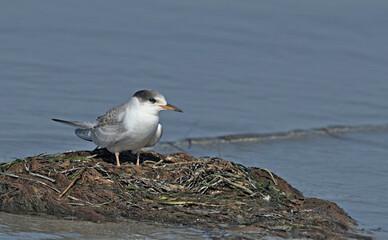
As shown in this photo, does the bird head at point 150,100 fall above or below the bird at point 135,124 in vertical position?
above

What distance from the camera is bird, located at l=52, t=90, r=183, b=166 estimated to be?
6.60 meters

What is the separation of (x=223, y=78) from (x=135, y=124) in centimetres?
604

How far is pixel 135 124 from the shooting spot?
260 inches

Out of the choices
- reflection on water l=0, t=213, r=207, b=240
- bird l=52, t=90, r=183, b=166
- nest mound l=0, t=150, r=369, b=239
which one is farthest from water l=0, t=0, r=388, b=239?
A: bird l=52, t=90, r=183, b=166

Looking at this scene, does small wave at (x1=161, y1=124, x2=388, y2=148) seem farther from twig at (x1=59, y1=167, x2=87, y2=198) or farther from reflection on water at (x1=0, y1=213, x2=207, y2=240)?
reflection on water at (x1=0, y1=213, x2=207, y2=240)

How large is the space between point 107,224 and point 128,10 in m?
11.3

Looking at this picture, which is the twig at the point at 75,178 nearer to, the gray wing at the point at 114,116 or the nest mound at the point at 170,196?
the nest mound at the point at 170,196

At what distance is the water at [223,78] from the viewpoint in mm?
8852

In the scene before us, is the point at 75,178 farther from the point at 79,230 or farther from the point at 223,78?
the point at 223,78

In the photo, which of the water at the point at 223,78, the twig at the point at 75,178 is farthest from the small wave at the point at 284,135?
the twig at the point at 75,178

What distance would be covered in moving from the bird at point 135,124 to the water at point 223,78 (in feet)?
4.28

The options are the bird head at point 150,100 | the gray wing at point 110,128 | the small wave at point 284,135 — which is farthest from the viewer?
the small wave at point 284,135

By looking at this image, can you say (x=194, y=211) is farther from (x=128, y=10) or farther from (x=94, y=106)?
(x=128, y=10)

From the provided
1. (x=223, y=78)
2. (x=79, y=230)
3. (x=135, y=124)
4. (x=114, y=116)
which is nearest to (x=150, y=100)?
(x=135, y=124)
